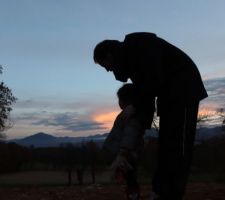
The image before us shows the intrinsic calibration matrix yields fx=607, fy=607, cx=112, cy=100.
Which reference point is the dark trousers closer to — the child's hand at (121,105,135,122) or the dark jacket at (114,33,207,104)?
the dark jacket at (114,33,207,104)

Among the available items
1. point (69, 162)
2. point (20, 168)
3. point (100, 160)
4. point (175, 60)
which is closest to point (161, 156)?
point (175, 60)

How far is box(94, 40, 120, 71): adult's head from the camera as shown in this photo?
12.6ft

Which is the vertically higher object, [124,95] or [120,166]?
[124,95]

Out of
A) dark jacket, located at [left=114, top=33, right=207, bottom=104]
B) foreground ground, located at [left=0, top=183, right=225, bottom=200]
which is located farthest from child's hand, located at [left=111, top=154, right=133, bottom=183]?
foreground ground, located at [left=0, top=183, right=225, bottom=200]

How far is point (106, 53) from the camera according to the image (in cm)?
388

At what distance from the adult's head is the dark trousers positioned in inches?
18.7

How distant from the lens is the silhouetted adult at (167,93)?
3617 mm

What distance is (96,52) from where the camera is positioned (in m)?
3.93

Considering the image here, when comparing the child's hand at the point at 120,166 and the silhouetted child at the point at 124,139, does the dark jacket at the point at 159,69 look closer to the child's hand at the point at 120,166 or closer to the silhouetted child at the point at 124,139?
the silhouetted child at the point at 124,139

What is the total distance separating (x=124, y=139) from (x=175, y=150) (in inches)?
20.6

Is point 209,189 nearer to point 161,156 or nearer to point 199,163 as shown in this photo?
point 161,156

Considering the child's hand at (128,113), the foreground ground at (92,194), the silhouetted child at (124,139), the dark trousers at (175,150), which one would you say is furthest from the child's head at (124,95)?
the foreground ground at (92,194)

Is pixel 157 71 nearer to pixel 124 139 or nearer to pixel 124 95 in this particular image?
pixel 124 139

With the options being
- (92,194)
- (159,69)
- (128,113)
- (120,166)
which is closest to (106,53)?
(159,69)
